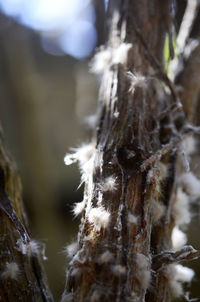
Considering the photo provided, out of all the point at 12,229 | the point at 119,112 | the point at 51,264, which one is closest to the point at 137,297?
the point at 12,229

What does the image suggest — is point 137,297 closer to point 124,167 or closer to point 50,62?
point 124,167

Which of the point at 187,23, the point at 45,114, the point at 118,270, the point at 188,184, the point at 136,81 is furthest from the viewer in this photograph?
the point at 45,114

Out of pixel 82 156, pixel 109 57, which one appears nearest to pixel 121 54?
pixel 109 57

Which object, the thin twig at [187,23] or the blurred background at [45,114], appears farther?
the blurred background at [45,114]

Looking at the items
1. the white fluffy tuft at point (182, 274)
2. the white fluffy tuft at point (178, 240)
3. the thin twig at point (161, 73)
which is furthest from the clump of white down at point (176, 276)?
the thin twig at point (161, 73)

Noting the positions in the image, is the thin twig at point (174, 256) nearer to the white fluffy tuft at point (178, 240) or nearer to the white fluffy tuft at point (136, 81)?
the white fluffy tuft at point (178, 240)

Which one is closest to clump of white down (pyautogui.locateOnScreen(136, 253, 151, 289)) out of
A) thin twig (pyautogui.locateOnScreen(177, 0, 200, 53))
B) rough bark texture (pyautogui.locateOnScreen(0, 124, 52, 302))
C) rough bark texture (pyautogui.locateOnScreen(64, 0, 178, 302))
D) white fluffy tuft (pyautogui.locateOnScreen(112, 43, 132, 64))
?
rough bark texture (pyautogui.locateOnScreen(64, 0, 178, 302))

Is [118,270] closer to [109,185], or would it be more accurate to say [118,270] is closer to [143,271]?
[143,271]

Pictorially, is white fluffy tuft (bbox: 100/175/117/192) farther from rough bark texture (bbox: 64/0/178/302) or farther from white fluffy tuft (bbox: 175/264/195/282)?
white fluffy tuft (bbox: 175/264/195/282)
